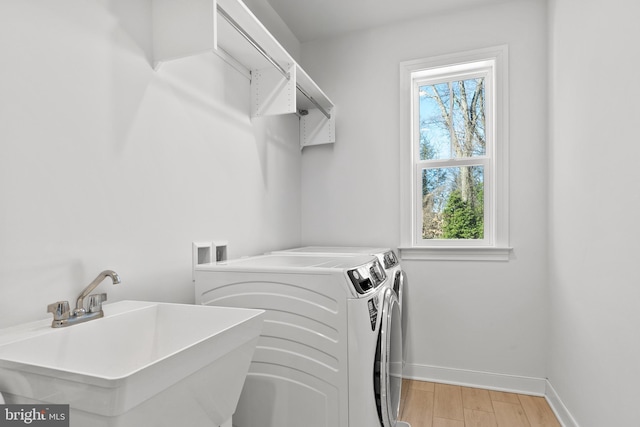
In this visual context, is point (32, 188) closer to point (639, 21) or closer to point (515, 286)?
point (639, 21)

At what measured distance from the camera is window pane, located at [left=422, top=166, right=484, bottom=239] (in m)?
2.59

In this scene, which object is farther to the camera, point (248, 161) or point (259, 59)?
point (248, 161)

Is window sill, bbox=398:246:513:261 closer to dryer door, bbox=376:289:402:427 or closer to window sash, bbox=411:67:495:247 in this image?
window sash, bbox=411:67:495:247

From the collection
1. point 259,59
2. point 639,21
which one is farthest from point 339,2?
point 639,21

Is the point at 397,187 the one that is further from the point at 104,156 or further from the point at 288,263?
the point at 104,156

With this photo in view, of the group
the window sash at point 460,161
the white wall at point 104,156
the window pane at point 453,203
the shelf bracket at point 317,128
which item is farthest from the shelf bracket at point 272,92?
the window pane at point 453,203

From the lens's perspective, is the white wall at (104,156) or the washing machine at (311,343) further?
the washing machine at (311,343)

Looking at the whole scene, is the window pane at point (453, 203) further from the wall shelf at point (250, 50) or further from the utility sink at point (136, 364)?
the utility sink at point (136, 364)

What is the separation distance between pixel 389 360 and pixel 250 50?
1.67m

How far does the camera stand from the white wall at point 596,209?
4.17 ft

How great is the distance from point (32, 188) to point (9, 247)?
0.17 metres

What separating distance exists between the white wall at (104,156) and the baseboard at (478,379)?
63.4 inches

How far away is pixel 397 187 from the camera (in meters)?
2.64

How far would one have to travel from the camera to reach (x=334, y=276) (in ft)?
4.37
